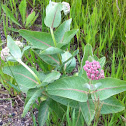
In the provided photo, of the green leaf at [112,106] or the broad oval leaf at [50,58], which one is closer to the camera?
the green leaf at [112,106]

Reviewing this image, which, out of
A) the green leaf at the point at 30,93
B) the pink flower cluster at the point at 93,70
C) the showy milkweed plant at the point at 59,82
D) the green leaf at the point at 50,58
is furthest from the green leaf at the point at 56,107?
the pink flower cluster at the point at 93,70

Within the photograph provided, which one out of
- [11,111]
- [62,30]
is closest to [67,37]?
[62,30]

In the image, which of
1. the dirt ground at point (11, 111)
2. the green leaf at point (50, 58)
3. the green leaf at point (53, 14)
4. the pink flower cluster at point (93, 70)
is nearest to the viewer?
the pink flower cluster at point (93, 70)

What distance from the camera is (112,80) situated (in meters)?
1.07

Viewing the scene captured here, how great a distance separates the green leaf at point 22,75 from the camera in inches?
45.4

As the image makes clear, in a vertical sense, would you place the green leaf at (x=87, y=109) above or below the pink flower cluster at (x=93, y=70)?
below

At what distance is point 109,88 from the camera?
3.50 ft

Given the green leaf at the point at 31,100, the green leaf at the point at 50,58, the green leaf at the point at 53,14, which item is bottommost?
the green leaf at the point at 31,100

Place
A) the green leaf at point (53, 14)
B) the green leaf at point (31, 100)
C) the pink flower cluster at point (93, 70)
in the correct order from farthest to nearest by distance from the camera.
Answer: the green leaf at point (53, 14), the green leaf at point (31, 100), the pink flower cluster at point (93, 70)

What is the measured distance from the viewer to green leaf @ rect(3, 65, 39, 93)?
1.15 meters

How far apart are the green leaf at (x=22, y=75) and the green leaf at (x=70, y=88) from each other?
137mm

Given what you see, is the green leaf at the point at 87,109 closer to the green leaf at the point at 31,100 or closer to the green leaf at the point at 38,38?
the green leaf at the point at 31,100

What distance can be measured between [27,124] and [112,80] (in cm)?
61

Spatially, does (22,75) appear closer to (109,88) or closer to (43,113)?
(43,113)
